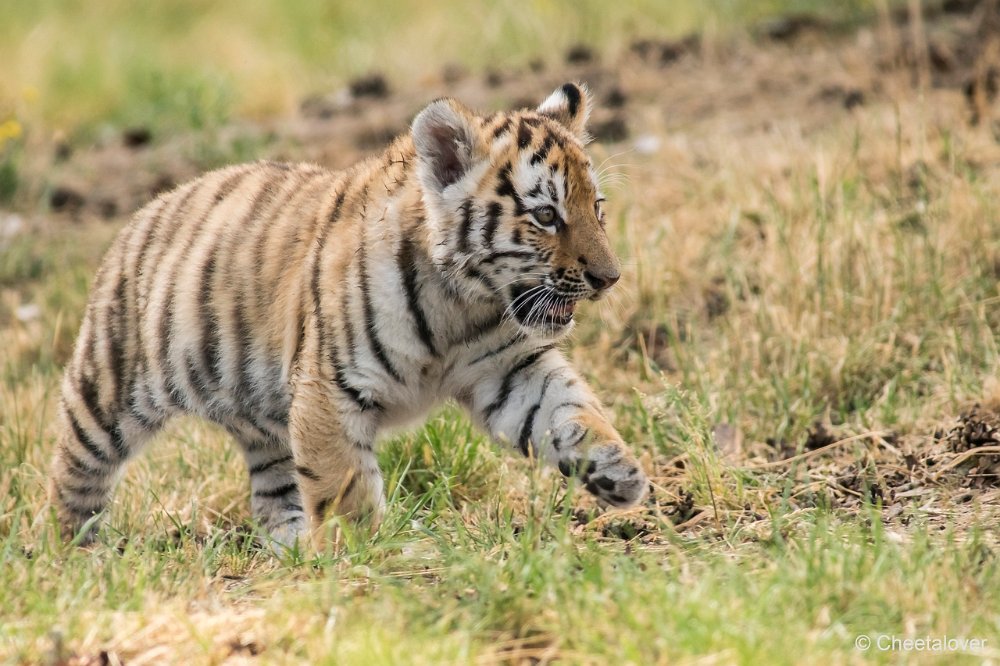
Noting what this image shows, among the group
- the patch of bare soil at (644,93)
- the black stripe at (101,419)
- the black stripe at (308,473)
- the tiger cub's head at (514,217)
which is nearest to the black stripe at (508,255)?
the tiger cub's head at (514,217)

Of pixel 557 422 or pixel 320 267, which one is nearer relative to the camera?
pixel 557 422

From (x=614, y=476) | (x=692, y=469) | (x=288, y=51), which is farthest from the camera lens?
(x=288, y=51)

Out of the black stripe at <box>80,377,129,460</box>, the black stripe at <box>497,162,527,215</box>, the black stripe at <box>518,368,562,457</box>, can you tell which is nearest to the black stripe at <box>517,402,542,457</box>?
the black stripe at <box>518,368,562,457</box>

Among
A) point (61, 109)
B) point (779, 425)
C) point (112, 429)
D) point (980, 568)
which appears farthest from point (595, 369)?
point (61, 109)

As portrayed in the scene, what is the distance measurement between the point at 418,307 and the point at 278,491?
1.23 metres

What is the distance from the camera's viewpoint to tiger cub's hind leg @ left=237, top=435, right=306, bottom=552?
485 centimetres

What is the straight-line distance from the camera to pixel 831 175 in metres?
6.06

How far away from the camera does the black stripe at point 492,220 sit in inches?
159

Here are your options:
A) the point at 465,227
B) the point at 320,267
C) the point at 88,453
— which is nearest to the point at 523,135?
the point at 465,227

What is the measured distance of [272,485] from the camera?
4.92 meters

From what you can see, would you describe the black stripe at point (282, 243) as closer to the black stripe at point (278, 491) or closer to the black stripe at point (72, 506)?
the black stripe at point (278, 491)

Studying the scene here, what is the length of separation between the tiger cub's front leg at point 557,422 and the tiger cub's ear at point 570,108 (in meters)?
0.78

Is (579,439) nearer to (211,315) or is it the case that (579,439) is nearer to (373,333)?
(373,333)

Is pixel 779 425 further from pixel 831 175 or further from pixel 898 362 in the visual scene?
pixel 831 175
